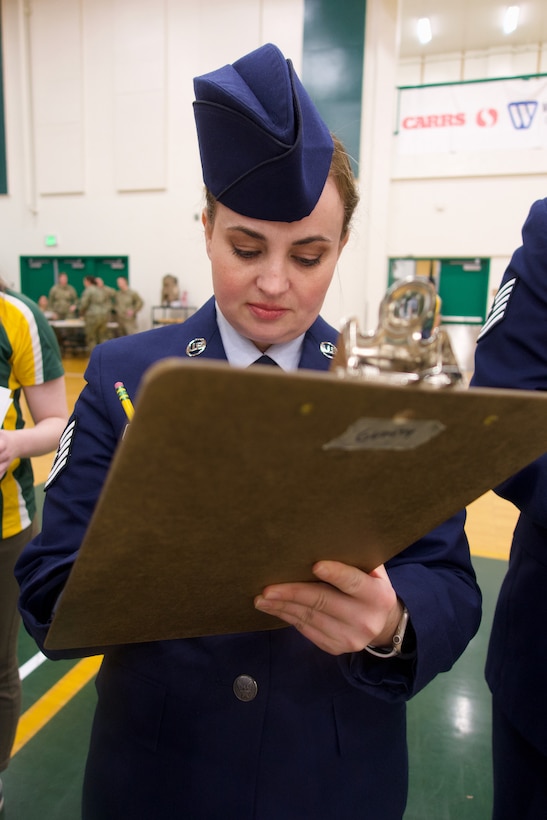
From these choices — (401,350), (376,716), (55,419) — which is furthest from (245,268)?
(55,419)

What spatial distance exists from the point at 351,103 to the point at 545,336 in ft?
33.5

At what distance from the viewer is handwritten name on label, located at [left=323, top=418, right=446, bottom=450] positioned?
37cm

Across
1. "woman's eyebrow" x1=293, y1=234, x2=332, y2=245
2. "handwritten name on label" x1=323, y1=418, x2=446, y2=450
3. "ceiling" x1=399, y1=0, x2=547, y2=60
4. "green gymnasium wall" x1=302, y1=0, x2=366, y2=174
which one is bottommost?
"handwritten name on label" x1=323, y1=418, x2=446, y2=450

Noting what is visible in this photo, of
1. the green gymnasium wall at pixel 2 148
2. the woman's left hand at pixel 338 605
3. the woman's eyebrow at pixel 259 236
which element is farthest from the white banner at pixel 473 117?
the woman's left hand at pixel 338 605

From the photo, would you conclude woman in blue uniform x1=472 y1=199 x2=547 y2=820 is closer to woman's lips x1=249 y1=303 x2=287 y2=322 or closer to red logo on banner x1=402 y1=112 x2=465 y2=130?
woman's lips x1=249 y1=303 x2=287 y2=322

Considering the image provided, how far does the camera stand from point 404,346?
44cm

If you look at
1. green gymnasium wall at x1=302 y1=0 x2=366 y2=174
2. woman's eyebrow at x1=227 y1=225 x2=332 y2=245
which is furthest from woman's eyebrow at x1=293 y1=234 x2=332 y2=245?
green gymnasium wall at x1=302 y1=0 x2=366 y2=174

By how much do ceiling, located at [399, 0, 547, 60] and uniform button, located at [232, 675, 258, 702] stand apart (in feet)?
41.6

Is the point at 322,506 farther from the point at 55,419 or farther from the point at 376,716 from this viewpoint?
the point at 55,419

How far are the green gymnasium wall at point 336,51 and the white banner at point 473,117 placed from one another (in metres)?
0.88

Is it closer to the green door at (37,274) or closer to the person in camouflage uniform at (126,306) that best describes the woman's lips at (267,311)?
the person in camouflage uniform at (126,306)

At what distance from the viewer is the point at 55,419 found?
5.36 feet

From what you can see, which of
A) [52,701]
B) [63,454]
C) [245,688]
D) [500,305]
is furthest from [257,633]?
[52,701]

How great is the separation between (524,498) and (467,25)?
44.2 ft
